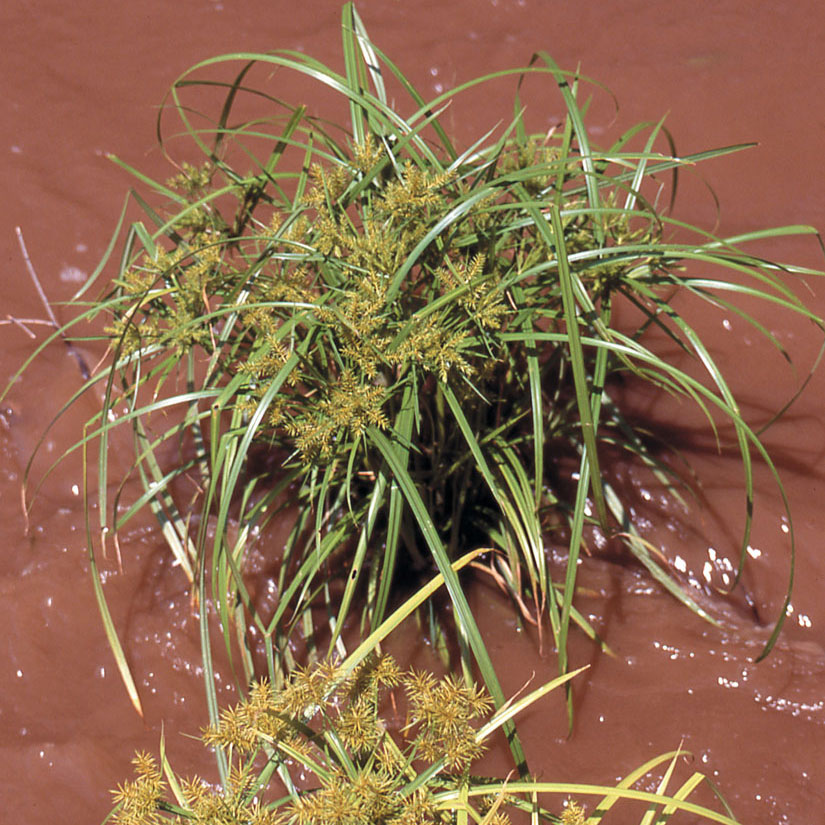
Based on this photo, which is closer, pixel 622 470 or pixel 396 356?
pixel 396 356

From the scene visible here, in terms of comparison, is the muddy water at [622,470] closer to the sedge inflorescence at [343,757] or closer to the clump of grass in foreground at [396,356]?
the clump of grass in foreground at [396,356]

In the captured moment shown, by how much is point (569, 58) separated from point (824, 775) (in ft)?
5.99

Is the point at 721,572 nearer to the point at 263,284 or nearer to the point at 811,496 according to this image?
the point at 811,496

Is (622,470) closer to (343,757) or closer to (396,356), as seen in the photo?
(396,356)

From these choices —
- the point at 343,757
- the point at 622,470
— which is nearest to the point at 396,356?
the point at 343,757

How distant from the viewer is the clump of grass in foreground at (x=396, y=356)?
43.8 inches

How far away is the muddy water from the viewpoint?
4.48ft

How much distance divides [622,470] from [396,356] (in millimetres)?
687

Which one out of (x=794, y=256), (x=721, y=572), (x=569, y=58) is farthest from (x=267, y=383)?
(x=569, y=58)

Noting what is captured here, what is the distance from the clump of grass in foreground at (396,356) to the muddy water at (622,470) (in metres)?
0.11

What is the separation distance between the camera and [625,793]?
844 mm

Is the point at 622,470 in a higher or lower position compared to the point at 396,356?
lower

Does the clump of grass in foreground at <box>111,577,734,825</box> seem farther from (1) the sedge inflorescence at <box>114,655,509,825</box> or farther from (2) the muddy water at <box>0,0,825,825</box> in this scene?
(2) the muddy water at <box>0,0,825,825</box>

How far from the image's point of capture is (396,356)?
3.54ft
